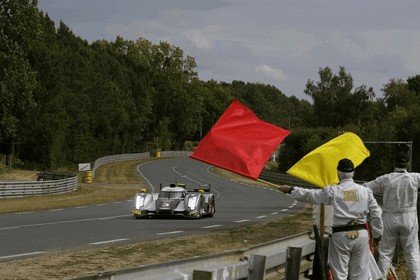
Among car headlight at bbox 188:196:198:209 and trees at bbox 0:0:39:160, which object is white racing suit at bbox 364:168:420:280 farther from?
trees at bbox 0:0:39:160

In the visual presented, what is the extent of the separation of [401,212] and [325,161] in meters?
1.56

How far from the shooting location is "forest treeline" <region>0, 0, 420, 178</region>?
187 feet

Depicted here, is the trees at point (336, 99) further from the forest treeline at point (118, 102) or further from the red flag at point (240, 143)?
the red flag at point (240, 143)

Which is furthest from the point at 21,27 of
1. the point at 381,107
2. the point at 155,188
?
the point at 381,107

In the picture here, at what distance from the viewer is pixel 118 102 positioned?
91.7 m

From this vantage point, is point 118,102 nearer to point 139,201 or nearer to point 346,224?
point 139,201

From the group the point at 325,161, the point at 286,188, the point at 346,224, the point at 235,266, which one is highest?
the point at 325,161

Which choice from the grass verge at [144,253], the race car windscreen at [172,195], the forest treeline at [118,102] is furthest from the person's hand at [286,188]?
the forest treeline at [118,102]

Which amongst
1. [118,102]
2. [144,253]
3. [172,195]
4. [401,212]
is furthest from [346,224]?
[118,102]

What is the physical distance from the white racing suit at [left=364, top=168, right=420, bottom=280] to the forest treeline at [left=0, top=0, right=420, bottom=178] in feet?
78.5

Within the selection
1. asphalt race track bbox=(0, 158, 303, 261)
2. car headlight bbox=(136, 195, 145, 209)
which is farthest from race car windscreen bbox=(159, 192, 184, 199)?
asphalt race track bbox=(0, 158, 303, 261)

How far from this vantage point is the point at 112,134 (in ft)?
309

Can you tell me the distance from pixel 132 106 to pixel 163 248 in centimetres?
8792

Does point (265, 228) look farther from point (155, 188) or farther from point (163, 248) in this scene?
point (155, 188)
